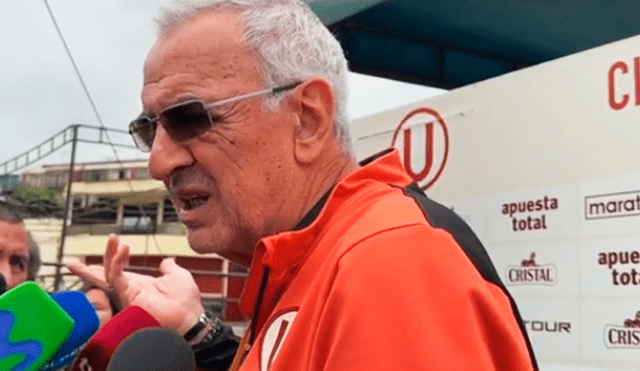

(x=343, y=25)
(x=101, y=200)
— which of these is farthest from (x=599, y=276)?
(x=101, y=200)

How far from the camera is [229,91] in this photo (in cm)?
111

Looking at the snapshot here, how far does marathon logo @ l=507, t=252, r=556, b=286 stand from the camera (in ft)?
7.46

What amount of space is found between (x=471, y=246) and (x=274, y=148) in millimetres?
349

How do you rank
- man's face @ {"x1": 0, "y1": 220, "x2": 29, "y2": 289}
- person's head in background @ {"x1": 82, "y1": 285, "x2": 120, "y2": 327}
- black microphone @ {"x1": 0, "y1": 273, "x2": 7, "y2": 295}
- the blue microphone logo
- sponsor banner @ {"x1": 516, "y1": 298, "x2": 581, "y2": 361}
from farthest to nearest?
man's face @ {"x1": 0, "y1": 220, "x2": 29, "y2": 289}
sponsor banner @ {"x1": 516, "y1": 298, "x2": 581, "y2": 361}
black microphone @ {"x1": 0, "y1": 273, "x2": 7, "y2": 295}
person's head in background @ {"x1": 82, "y1": 285, "x2": 120, "y2": 327}
the blue microphone logo

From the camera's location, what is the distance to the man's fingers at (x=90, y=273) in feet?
5.24

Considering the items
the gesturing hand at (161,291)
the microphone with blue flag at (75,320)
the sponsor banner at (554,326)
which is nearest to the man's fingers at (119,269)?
the gesturing hand at (161,291)

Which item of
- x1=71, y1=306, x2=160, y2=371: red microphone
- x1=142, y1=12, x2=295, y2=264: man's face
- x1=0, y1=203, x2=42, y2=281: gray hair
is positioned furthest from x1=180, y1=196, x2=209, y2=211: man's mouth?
x1=0, y1=203, x2=42, y2=281: gray hair

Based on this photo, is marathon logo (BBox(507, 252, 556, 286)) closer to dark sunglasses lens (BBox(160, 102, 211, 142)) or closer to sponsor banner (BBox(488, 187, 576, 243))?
sponsor banner (BBox(488, 187, 576, 243))

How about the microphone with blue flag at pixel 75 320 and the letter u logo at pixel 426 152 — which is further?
the letter u logo at pixel 426 152

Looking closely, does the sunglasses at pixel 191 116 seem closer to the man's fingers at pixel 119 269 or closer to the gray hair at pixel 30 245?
the man's fingers at pixel 119 269

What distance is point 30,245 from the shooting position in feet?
8.67

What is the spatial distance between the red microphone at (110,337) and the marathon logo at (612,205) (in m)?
1.28

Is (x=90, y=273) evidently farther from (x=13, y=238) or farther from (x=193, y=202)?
(x=13, y=238)

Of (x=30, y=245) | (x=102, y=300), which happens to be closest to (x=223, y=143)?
(x=102, y=300)
